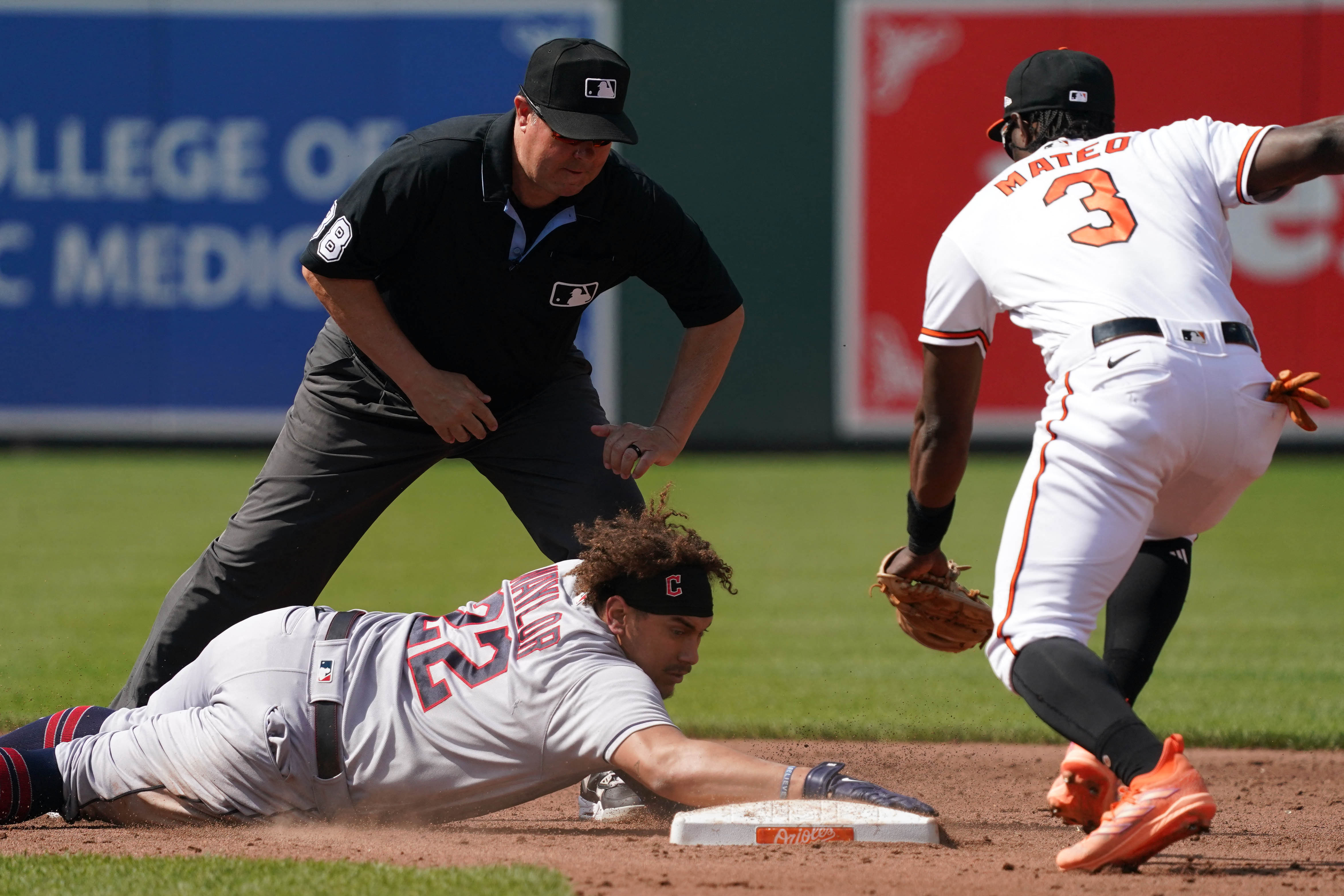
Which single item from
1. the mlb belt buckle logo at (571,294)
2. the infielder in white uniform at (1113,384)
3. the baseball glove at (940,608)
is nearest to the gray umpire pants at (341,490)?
the mlb belt buckle logo at (571,294)

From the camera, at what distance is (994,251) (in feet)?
11.3

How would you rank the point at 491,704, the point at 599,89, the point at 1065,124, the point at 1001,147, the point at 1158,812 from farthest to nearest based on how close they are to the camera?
the point at 1001,147 → the point at 599,89 → the point at 1065,124 → the point at 491,704 → the point at 1158,812

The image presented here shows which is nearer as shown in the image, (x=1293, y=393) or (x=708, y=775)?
(x=1293, y=393)

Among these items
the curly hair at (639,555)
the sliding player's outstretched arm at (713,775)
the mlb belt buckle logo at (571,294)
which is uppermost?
the mlb belt buckle logo at (571,294)

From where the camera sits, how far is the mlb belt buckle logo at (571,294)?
174 inches

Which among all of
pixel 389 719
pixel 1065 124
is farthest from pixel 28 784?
pixel 1065 124

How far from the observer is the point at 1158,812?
2.89 metres

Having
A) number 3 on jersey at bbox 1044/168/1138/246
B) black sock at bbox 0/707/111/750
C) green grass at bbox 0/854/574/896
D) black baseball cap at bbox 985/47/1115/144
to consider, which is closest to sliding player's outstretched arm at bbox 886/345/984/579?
number 3 on jersey at bbox 1044/168/1138/246

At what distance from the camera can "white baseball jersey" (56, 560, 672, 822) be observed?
3566 millimetres

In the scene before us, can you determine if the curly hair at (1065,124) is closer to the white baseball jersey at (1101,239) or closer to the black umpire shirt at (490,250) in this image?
the white baseball jersey at (1101,239)

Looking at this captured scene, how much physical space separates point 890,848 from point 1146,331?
4.38 ft

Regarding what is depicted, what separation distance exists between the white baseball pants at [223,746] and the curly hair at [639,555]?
0.74 metres

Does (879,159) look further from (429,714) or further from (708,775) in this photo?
(708,775)

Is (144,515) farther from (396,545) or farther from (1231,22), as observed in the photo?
(1231,22)
